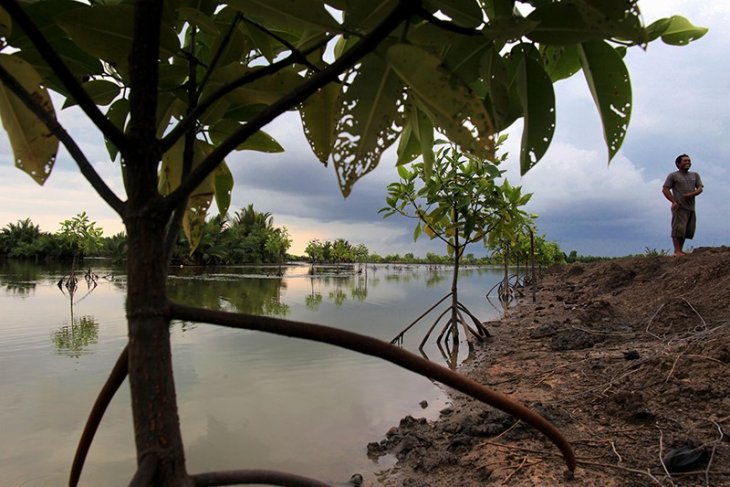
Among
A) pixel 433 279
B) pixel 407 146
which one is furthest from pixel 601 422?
pixel 433 279

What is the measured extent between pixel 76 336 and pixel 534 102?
7.35m

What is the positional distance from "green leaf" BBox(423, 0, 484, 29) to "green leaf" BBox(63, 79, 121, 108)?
451 mm

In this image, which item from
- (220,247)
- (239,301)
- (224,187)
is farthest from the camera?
(220,247)

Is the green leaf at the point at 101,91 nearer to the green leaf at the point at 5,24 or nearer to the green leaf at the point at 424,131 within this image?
the green leaf at the point at 5,24

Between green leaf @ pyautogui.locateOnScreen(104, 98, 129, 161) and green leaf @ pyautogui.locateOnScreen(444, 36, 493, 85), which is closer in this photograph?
green leaf @ pyautogui.locateOnScreen(444, 36, 493, 85)

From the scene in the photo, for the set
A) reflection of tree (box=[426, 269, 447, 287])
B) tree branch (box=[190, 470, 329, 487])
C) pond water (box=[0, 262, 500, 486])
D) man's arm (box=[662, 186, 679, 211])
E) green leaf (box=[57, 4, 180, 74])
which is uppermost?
man's arm (box=[662, 186, 679, 211])

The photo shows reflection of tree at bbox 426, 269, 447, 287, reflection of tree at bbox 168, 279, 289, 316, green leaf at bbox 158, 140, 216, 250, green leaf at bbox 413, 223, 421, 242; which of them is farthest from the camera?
reflection of tree at bbox 426, 269, 447, 287

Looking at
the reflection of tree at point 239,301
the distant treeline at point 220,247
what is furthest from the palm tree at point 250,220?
the reflection of tree at point 239,301

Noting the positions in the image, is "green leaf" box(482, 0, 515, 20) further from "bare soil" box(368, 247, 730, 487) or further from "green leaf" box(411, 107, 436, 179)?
"bare soil" box(368, 247, 730, 487)

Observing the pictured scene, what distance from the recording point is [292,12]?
39cm

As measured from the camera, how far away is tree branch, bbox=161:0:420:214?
34cm

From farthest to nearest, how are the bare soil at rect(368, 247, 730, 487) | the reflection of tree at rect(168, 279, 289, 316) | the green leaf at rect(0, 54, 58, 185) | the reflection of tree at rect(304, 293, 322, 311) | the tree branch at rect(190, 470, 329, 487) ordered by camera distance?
the reflection of tree at rect(304, 293, 322, 311)
the reflection of tree at rect(168, 279, 289, 316)
the bare soil at rect(368, 247, 730, 487)
the green leaf at rect(0, 54, 58, 185)
the tree branch at rect(190, 470, 329, 487)

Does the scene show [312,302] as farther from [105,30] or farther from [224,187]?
[105,30]

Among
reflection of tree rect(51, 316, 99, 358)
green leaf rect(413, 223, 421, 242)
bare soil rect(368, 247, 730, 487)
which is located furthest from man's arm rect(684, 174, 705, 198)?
reflection of tree rect(51, 316, 99, 358)
